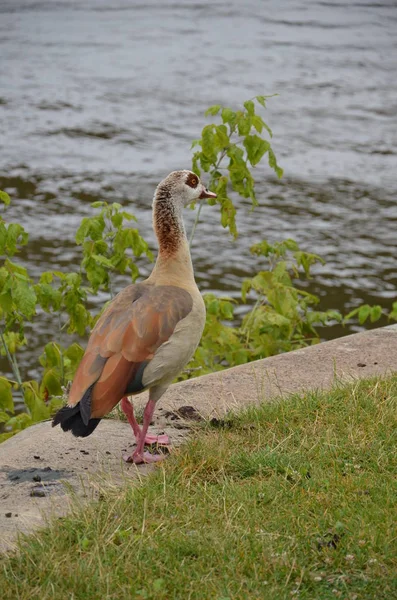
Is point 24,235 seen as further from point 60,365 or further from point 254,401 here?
point 254,401

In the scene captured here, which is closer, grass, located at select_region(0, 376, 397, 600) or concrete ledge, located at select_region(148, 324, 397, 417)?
grass, located at select_region(0, 376, 397, 600)

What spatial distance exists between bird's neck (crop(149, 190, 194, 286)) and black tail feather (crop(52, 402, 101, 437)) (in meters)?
0.92

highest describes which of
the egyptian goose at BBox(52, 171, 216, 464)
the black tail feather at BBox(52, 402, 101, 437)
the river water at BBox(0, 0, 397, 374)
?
the egyptian goose at BBox(52, 171, 216, 464)

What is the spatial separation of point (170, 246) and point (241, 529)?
169 cm

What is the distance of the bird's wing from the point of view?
4684mm

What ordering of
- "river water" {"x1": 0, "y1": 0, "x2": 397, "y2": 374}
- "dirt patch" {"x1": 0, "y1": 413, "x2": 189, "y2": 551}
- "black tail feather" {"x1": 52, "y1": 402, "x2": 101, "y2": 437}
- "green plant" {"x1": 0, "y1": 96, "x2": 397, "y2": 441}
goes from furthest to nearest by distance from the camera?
1. "river water" {"x1": 0, "y1": 0, "x2": 397, "y2": 374}
2. "green plant" {"x1": 0, "y1": 96, "x2": 397, "y2": 441}
3. "black tail feather" {"x1": 52, "y1": 402, "x2": 101, "y2": 437}
4. "dirt patch" {"x1": 0, "y1": 413, "x2": 189, "y2": 551}

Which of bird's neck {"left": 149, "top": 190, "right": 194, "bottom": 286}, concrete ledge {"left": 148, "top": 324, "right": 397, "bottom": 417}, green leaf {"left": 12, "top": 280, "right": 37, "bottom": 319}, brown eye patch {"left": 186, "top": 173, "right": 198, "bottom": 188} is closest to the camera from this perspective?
bird's neck {"left": 149, "top": 190, "right": 194, "bottom": 286}

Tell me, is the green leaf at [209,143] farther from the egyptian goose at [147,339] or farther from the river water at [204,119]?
the river water at [204,119]

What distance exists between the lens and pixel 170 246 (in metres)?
5.32

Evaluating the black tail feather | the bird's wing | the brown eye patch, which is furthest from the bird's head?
the black tail feather

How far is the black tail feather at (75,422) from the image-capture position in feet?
15.0

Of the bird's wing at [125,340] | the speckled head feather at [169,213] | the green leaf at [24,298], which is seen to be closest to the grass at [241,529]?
the bird's wing at [125,340]

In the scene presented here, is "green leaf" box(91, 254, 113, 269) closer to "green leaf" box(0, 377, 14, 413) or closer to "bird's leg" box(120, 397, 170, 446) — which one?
"green leaf" box(0, 377, 14, 413)

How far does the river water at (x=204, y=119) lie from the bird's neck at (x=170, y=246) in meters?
3.46
